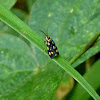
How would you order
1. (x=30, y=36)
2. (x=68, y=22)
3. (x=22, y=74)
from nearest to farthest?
(x=30, y=36) → (x=22, y=74) → (x=68, y=22)

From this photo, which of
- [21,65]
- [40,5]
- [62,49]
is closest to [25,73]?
[21,65]

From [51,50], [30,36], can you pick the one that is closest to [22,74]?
[51,50]

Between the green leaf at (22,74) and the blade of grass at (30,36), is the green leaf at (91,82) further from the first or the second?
the blade of grass at (30,36)

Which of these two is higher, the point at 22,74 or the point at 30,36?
the point at 30,36

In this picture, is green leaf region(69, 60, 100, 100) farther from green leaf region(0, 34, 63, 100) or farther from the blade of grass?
the blade of grass

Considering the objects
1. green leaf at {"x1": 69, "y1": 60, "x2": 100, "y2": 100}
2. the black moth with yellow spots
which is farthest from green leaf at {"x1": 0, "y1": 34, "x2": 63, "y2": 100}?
green leaf at {"x1": 69, "y1": 60, "x2": 100, "y2": 100}

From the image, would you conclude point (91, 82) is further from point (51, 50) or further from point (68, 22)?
point (51, 50)

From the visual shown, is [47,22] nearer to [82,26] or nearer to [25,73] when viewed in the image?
[82,26]

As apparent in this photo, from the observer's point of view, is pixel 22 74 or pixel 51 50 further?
pixel 22 74
